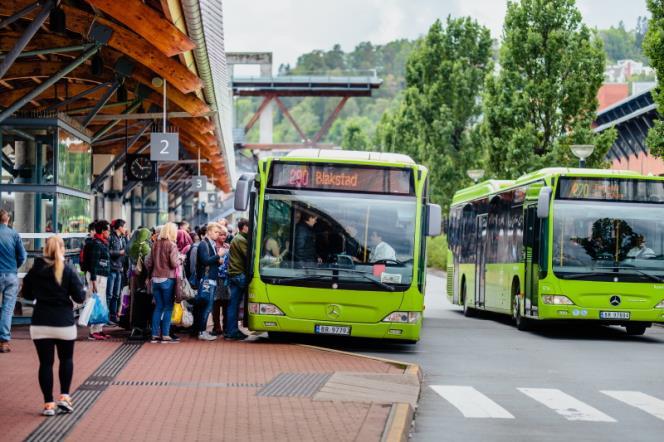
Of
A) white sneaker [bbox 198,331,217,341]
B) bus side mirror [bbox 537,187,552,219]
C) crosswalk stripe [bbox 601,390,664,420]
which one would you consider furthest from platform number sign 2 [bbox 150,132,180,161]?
crosswalk stripe [bbox 601,390,664,420]

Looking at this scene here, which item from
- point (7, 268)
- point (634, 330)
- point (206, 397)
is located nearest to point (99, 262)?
point (7, 268)

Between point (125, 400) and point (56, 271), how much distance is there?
4.96 ft

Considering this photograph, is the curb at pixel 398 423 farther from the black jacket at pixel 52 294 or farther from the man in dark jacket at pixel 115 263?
the man in dark jacket at pixel 115 263

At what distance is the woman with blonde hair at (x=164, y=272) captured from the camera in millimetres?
17766

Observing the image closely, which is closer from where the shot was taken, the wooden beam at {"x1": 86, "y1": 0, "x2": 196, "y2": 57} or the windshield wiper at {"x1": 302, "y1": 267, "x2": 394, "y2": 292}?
the wooden beam at {"x1": 86, "y1": 0, "x2": 196, "y2": 57}

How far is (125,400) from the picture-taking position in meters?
11.7

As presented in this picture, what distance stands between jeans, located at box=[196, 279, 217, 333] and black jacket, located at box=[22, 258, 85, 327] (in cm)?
812

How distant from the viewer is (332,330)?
18.3 meters

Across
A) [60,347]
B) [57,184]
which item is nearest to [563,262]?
[57,184]

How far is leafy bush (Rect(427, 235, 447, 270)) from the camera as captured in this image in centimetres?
6312

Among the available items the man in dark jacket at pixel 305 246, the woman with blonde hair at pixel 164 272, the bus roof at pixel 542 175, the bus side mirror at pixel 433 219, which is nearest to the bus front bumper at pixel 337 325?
the man in dark jacket at pixel 305 246

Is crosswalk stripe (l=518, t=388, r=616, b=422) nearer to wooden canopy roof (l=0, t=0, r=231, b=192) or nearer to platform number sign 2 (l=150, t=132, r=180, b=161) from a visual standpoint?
wooden canopy roof (l=0, t=0, r=231, b=192)

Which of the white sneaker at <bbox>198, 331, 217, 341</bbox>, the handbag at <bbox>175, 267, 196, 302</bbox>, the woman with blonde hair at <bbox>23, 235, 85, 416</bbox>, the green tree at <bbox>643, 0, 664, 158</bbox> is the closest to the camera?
the woman with blonde hair at <bbox>23, 235, 85, 416</bbox>

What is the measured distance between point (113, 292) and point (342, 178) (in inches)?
169
